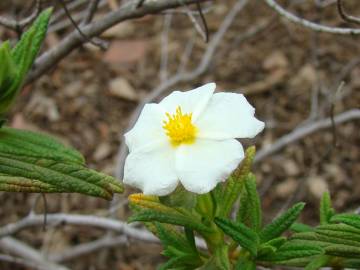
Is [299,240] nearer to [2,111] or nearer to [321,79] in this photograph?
[2,111]

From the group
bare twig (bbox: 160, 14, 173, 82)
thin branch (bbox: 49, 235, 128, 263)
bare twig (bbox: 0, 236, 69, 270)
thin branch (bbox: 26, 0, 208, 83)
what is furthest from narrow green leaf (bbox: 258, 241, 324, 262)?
bare twig (bbox: 160, 14, 173, 82)

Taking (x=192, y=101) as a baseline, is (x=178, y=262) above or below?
below

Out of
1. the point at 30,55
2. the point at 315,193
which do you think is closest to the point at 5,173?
the point at 30,55

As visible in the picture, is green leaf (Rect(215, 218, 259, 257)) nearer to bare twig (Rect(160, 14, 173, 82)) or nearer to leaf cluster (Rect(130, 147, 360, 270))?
leaf cluster (Rect(130, 147, 360, 270))

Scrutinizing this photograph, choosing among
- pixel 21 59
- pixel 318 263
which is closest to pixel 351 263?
pixel 318 263

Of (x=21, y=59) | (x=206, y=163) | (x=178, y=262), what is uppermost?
(x=21, y=59)

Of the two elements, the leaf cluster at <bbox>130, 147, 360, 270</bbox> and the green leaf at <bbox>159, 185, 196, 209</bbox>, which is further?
the leaf cluster at <bbox>130, 147, 360, 270</bbox>

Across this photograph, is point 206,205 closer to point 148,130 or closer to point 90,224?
point 148,130
